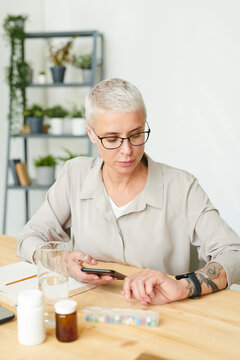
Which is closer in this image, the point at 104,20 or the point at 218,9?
the point at 218,9

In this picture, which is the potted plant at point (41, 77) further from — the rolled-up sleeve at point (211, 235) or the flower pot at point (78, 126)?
the rolled-up sleeve at point (211, 235)

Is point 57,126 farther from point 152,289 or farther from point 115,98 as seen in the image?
point 152,289

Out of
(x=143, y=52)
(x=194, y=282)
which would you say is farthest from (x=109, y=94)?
(x=143, y=52)

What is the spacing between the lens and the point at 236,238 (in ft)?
5.06

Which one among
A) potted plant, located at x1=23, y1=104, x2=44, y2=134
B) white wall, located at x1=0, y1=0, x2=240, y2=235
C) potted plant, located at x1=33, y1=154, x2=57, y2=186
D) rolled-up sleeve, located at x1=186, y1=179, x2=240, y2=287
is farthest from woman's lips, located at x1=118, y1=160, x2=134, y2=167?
potted plant, located at x1=23, y1=104, x2=44, y2=134

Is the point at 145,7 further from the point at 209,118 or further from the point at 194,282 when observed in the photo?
the point at 194,282

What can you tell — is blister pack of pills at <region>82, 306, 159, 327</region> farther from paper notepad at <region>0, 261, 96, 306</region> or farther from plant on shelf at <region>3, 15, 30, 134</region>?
plant on shelf at <region>3, 15, 30, 134</region>

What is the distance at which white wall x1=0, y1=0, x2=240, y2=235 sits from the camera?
3.43 meters

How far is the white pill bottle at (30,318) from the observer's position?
98 cm

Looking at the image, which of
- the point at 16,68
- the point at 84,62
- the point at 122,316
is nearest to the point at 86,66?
the point at 84,62

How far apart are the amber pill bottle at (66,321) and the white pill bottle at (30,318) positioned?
0.12 feet

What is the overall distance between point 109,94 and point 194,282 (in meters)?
0.73

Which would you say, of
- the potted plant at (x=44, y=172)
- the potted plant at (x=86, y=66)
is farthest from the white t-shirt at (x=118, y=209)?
the potted plant at (x=86, y=66)

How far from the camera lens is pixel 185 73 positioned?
3598 mm
